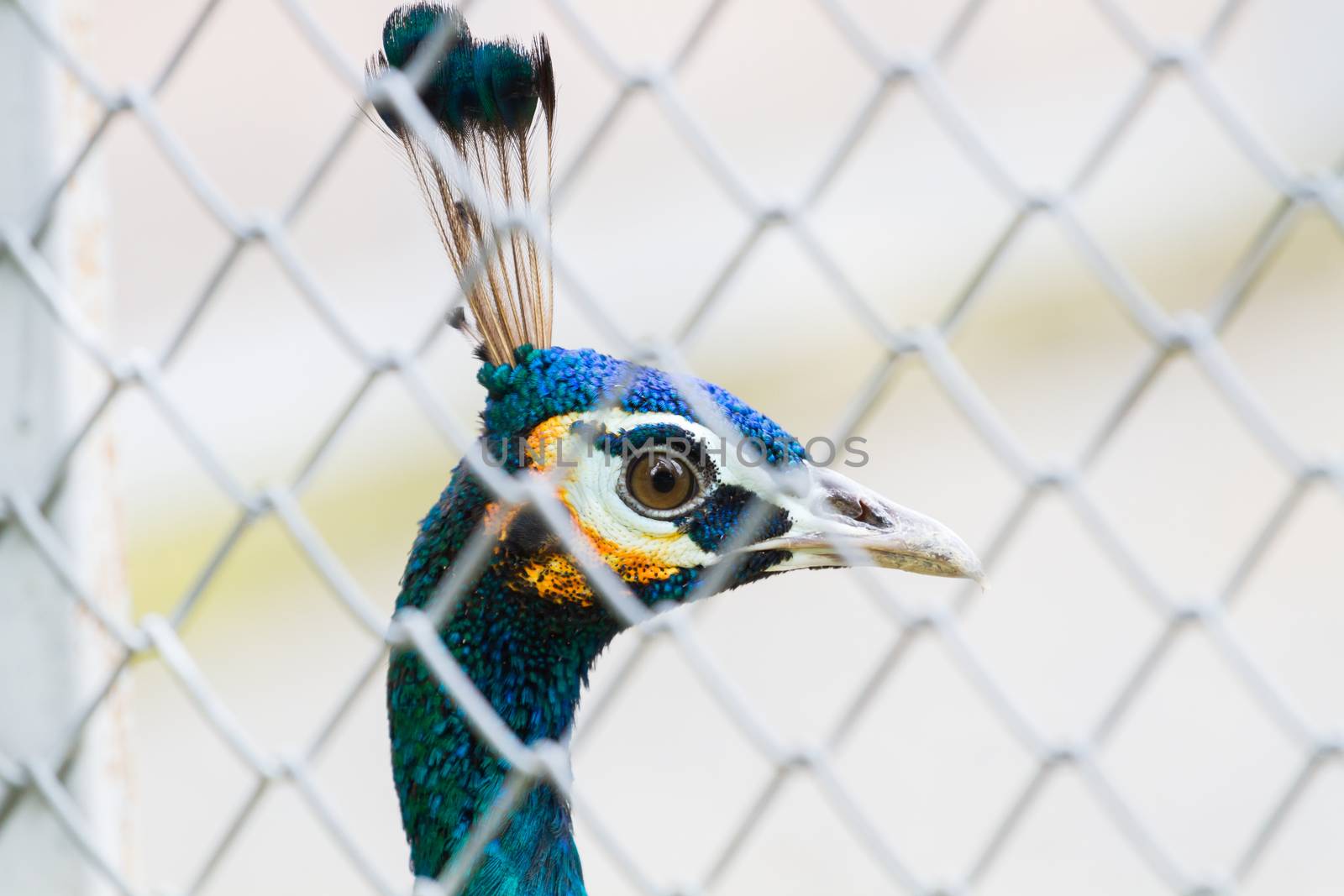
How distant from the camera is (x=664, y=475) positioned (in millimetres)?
1476

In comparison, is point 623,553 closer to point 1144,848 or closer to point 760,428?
point 760,428

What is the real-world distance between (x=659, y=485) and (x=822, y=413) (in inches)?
144

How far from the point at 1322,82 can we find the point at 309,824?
15.2 feet

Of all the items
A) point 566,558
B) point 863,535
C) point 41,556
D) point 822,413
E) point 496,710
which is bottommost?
point 41,556

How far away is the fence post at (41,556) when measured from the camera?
58.9 inches

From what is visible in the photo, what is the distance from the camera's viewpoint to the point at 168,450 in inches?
195

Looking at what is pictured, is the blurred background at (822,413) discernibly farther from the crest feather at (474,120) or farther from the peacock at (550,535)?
the crest feather at (474,120)

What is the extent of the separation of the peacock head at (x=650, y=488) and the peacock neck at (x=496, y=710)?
1.5 inches

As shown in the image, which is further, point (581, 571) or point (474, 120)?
point (581, 571)

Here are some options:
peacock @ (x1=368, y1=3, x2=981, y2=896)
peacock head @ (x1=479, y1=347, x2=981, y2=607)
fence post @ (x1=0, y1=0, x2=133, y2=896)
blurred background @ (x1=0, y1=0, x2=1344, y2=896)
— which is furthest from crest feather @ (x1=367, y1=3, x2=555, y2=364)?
blurred background @ (x1=0, y1=0, x2=1344, y2=896)

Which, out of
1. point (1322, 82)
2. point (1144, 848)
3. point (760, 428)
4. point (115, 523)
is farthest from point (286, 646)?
point (1322, 82)

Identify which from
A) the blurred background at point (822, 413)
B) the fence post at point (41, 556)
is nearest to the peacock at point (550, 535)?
the fence post at point (41, 556)

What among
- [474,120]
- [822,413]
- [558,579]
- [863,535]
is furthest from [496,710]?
[822,413]

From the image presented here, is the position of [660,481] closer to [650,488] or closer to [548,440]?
[650,488]
